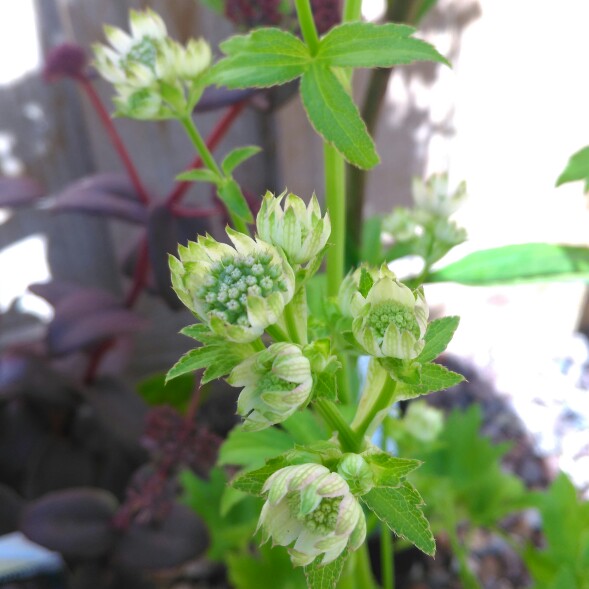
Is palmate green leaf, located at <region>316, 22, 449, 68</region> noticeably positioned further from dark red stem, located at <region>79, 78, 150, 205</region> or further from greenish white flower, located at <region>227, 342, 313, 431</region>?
dark red stem, located at <region>79, 78, 150, 205</region>

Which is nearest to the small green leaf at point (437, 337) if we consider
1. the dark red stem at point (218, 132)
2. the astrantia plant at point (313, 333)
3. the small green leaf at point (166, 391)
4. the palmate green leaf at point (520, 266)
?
the astrantia plant at point (313, 333)

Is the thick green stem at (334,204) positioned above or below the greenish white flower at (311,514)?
above

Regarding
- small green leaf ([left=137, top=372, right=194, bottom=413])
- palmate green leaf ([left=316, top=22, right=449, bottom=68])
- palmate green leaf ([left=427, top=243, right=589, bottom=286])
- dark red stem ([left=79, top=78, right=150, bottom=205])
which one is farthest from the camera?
small green leaf ([left=137, top=372, right=194, bottom=413])

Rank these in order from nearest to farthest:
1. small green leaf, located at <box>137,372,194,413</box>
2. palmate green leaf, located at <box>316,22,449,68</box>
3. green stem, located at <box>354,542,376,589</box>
→ palmate green leaf, located at <box>316,22,449,68</box>, green stem, located at <box>354,542,376,589</box>, small green leaf, located at <box>137,372,194,413</box>

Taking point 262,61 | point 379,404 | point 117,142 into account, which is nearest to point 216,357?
point 379,404

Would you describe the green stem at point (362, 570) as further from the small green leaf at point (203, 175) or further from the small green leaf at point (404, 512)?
the small green leaf at point (203, 175)

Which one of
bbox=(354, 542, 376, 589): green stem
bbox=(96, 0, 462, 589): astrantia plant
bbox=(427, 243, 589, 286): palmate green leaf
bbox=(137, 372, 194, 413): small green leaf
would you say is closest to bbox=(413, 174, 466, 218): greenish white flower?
bbox=(427, 243, 589, 286): palmate green leaf
